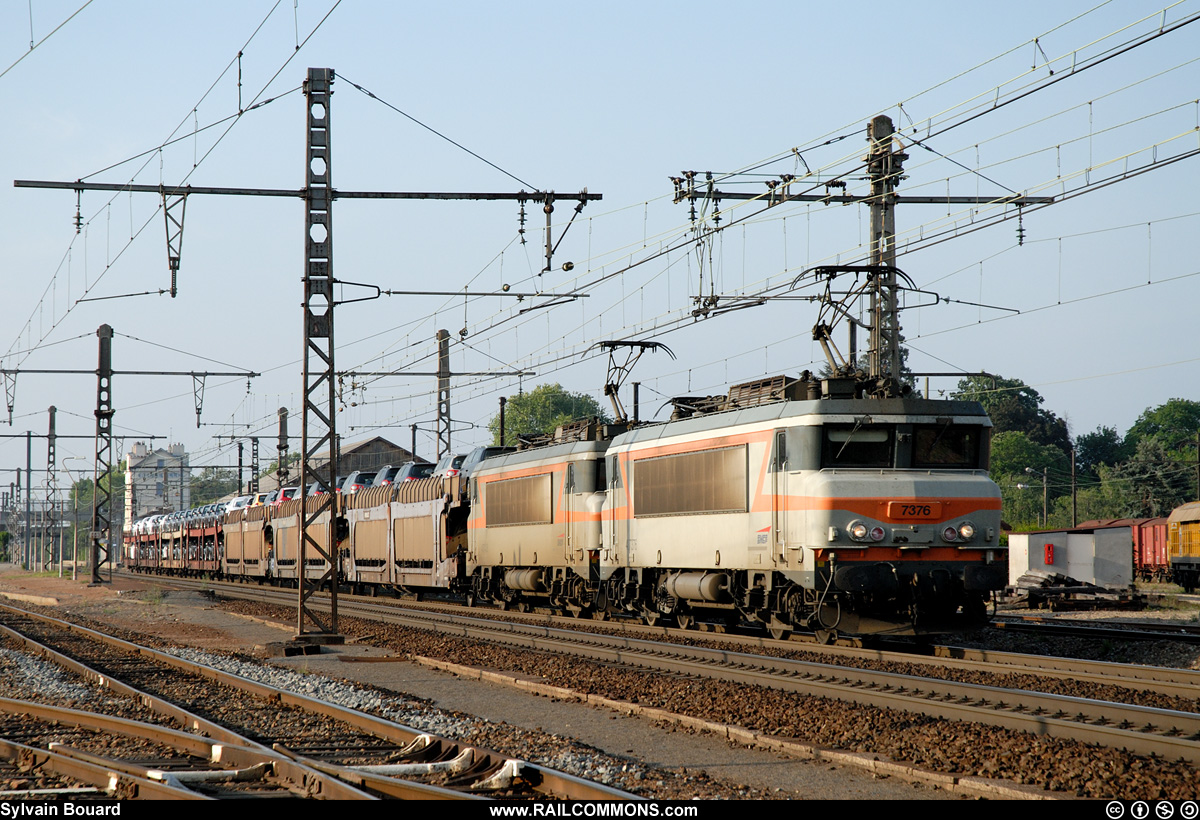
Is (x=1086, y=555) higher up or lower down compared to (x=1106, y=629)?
higher up

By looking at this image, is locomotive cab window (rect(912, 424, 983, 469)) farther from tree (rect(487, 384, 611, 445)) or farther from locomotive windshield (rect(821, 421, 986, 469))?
tree (rect(487, 384, 611, 445))

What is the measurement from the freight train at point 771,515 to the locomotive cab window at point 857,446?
20 mm

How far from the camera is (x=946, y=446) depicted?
16625 mm

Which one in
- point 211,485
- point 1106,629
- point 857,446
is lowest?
point 1106,629

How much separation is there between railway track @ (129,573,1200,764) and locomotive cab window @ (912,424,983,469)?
2.62 meters

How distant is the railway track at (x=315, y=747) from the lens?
7727mm

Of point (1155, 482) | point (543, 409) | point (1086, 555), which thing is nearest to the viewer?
point (1086, 555)

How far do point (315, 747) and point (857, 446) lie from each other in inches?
361

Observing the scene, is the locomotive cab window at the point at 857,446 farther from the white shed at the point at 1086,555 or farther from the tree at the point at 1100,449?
the tree at the point at 1100,449

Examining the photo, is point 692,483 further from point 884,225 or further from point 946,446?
point 884,225

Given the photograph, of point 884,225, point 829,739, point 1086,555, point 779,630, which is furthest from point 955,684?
point 1086,555

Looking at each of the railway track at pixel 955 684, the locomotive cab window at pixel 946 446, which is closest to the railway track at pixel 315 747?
the railway track at pixel 955 684

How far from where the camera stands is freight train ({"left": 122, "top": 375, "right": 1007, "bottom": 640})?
51.9ft

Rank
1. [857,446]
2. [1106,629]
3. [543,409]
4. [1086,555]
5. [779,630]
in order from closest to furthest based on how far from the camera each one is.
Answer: [857,446] < [779,630] < [1106,629] < [1086,555] < [543,409]
